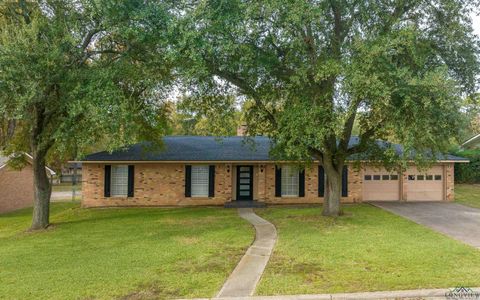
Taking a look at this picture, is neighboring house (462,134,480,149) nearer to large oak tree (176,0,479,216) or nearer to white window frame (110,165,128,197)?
large oak tree (176,0,479,216)

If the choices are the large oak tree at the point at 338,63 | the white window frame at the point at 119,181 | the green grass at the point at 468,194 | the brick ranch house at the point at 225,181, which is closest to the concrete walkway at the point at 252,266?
the large oak tree at the point at 338,63

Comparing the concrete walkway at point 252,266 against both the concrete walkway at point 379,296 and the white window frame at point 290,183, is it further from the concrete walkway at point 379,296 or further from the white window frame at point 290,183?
the white window frame at point 290,183

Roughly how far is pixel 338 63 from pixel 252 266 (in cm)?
618

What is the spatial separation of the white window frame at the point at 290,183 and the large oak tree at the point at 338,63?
5.23 metres

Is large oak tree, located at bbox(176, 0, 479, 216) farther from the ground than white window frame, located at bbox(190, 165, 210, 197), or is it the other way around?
large oak tree, located at bbox(176, 0, 479, 216)

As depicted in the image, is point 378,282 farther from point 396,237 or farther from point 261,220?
point 261,220

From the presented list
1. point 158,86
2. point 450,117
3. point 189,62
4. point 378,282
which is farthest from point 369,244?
point 158,86

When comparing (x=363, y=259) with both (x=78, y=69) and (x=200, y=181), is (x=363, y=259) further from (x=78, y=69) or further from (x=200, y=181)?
(x=200, y=181)

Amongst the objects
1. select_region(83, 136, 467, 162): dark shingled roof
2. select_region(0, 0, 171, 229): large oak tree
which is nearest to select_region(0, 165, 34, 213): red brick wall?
select_region(83, 136, 467, 162): dark shingled roof

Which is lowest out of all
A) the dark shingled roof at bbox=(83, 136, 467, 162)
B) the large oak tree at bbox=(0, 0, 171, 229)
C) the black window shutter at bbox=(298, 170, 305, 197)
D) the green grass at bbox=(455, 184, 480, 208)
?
the green grass at bbox=(455, 184, 480, 208)

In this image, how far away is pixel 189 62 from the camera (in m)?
10.8

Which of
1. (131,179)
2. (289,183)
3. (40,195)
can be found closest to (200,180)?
(131,179)

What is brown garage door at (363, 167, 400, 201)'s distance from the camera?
1908cm

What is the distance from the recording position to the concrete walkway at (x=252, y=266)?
6605mm
